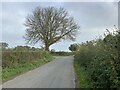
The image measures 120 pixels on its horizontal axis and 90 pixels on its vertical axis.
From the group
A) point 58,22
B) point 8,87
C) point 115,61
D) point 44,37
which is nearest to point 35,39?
point 44,37

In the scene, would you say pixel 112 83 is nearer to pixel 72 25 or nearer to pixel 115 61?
pixel 115 61

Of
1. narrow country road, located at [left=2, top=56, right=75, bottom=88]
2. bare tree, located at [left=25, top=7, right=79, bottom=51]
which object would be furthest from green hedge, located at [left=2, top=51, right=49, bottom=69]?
bare tree, located at [left=25, top=7, right=79, bottom=51]

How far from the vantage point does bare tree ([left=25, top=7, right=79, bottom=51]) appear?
70831 millimetres

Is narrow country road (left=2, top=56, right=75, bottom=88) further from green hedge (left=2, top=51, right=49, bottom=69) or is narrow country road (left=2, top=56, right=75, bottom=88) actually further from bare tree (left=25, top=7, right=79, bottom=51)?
bare tree (left=25, top=7, right=79, bottom=51)

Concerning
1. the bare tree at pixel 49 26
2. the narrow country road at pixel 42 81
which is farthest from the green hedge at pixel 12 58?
the bare tree at pixel 49 26

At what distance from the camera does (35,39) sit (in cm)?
7056

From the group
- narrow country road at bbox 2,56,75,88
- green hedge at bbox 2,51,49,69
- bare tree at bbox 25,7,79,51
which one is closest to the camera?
narrow country road at bbox 2,56,75,88

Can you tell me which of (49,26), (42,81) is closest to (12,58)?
(42,81)

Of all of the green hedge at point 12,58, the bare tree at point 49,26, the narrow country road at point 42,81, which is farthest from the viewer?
the bare tree at point 49,26

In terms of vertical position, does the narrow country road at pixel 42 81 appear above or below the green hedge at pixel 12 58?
below

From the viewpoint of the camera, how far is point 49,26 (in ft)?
237

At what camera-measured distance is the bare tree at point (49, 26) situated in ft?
232

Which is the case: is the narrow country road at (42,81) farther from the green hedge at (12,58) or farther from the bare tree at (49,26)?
the bare tree at (49,26)

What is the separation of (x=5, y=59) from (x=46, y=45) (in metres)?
48.5
